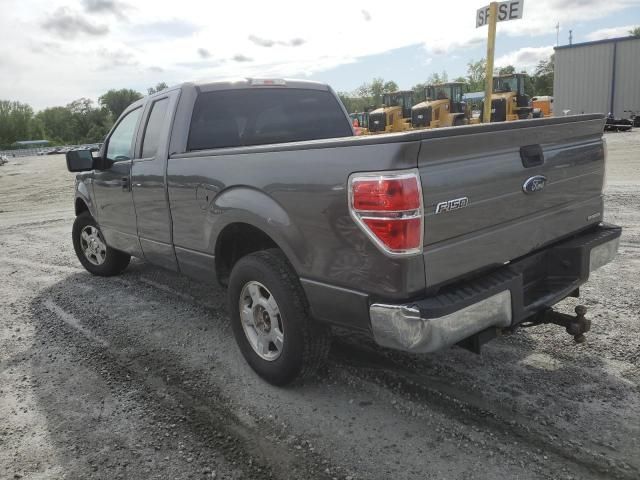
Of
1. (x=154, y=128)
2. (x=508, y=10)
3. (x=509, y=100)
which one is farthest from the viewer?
(x=509, y=100)

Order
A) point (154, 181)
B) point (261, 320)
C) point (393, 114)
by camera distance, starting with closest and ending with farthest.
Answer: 1. point (261, 320)
2. point (154, 181)
3. point (393, 114)

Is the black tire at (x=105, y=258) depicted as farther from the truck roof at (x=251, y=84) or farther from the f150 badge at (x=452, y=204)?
the f150 badge at (x=452, y=204)

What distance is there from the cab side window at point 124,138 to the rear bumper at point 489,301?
129 inches

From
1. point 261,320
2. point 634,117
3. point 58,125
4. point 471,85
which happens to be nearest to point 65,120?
point 58,125

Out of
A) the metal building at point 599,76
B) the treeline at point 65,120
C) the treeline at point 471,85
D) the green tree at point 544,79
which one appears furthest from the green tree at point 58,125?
the metal building at point 599,76

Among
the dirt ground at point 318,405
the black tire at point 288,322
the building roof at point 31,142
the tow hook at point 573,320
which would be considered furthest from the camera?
the building roof at point 31,142

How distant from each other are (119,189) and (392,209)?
10.9ft

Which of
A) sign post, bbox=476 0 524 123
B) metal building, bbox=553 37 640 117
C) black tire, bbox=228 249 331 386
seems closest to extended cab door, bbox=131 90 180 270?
black tire, bbox=228 249 331 386

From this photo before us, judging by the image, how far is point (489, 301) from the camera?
261cm

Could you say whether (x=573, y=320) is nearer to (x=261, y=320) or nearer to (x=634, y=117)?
(x=261, y=320)

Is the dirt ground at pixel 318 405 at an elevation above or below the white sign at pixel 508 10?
below

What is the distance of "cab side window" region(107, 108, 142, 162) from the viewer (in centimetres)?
483

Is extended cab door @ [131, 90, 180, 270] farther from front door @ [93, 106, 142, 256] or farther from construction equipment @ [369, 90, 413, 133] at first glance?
construction equipment @ [369, 90, 413, 133]

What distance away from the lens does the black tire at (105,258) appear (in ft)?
19.3
